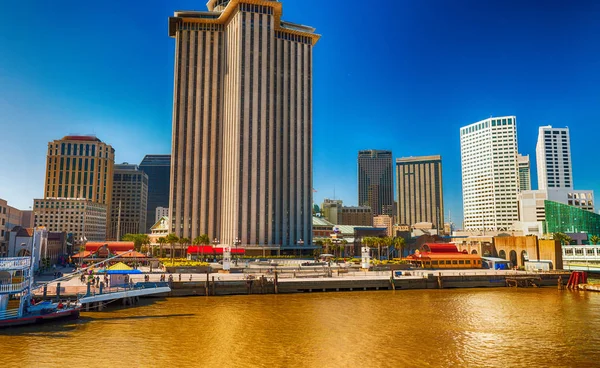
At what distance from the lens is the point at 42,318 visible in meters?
58.7

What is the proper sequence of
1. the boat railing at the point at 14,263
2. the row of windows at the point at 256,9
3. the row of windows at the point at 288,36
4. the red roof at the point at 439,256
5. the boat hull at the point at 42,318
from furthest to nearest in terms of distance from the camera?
1. the row of windows at the point at 288,36
2. the row of windows at the point at 256,9
3. the red roof at the point at 439,256
4. the boat railing at the point at 14,263
5. the boat hull at the point at 42,318

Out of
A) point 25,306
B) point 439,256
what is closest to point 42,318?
point 25,306

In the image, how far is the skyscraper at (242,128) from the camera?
7106 inches

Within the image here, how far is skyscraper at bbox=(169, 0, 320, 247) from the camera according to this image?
7106 inches

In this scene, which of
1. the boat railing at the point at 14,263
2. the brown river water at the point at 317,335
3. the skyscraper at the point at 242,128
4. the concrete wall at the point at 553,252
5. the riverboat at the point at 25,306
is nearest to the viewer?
the brown river water at the point at 317,335

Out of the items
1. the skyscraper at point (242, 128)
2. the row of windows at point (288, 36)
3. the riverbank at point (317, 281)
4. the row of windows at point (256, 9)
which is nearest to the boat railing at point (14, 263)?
the riverbank at point (317, 281)

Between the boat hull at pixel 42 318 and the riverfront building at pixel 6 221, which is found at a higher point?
the riverfront building at pixel 6 221

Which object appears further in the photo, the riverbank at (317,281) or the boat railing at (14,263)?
the riverbank at (317,281)

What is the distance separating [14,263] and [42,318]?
8089mm

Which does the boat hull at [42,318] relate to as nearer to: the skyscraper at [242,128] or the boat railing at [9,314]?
the boat railing at [9,314]

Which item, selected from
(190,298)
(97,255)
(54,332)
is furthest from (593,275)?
(97,255)

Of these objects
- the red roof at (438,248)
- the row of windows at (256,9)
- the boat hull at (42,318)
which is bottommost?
the boat hull at (42,318)

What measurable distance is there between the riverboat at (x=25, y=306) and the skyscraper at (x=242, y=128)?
114 meters

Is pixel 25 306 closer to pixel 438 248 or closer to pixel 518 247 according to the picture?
pixel 438 248
